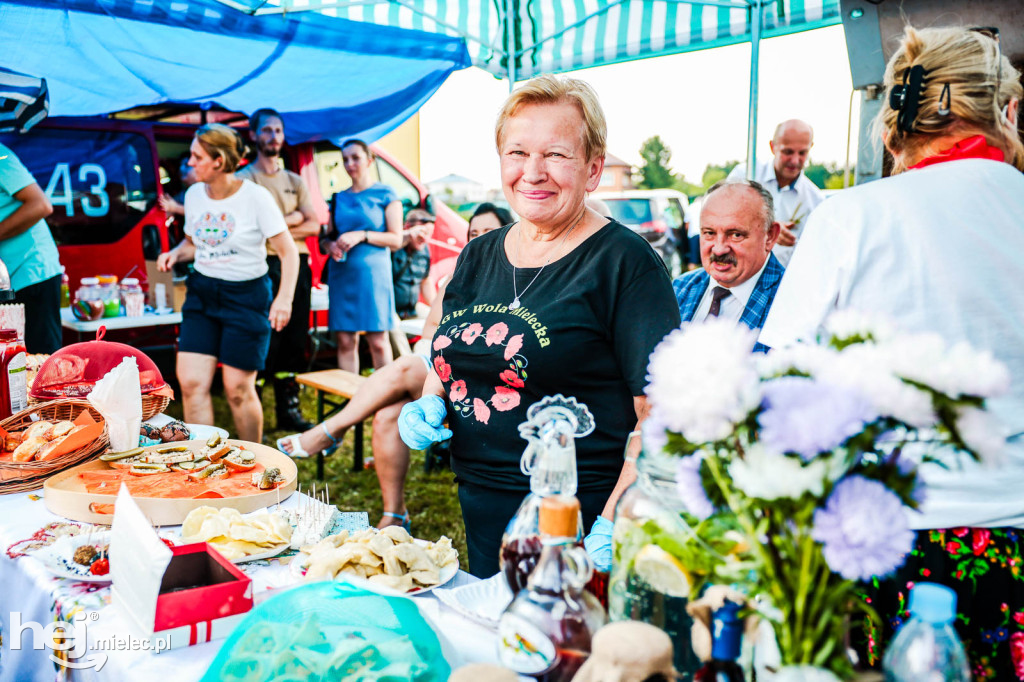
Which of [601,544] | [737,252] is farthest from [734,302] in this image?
[601,544]

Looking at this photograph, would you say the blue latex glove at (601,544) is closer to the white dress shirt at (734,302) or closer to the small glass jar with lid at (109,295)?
the white dress shirt at (734,302)

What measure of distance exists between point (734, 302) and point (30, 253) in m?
3.30

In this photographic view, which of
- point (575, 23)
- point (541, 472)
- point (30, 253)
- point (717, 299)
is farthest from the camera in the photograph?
point (575, 23)

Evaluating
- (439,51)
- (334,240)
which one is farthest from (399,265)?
(439,51)

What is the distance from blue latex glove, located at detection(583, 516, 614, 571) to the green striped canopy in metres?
4.00

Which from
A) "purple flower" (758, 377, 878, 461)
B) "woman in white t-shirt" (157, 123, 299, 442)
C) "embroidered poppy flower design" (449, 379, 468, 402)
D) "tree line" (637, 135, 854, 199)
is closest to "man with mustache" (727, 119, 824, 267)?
"woman in white t-shirt" (157, 123, 299, 442)

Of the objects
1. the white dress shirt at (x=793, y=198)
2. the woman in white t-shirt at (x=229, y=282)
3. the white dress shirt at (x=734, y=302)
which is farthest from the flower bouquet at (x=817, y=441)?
the white dress shirt at (x=793, y=198)

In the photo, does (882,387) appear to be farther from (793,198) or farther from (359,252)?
(359,252)

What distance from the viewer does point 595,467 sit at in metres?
1.61

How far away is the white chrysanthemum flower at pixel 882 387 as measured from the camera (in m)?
0.63

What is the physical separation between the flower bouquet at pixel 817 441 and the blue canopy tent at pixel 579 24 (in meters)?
4.00

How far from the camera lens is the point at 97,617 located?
1244 mm

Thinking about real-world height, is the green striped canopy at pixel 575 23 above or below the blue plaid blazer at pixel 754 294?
above

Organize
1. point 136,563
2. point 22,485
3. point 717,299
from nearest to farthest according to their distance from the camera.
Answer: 1. point 136,563
2. point 22,485
3. point 717,299
